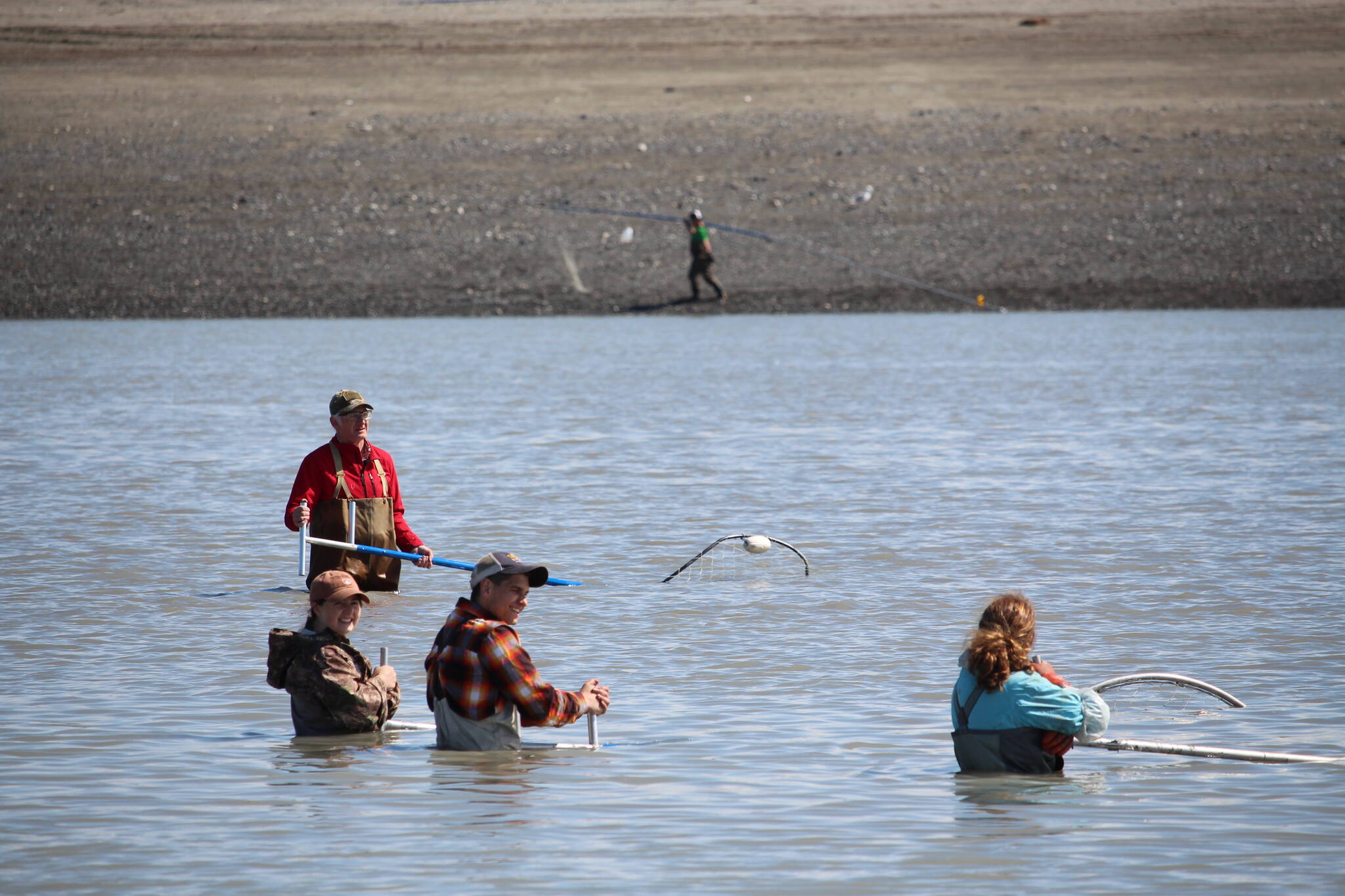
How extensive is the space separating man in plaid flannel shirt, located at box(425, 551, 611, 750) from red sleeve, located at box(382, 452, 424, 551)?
3.51 meters

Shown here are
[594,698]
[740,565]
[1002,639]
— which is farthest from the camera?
[740,565]

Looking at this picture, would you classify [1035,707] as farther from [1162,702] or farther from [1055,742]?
[1162,702]

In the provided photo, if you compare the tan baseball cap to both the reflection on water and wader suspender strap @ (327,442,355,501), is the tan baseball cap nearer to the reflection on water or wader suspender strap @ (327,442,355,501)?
the reflection on water

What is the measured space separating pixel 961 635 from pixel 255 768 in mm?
4362

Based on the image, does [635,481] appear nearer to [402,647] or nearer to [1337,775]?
[402,647]

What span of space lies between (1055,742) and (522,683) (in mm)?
2147

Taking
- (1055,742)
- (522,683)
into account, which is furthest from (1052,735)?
(522,683)

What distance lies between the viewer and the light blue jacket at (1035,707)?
24.9 ft

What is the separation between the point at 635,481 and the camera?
18203 mm

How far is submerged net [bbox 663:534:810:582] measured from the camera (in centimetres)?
1312

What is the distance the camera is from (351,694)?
8484 millimetres

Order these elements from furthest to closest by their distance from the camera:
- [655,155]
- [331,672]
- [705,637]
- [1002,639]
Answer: [655,155], [705,637], [331,672], [1002,639]

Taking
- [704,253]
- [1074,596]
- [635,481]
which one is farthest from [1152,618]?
[704,253]

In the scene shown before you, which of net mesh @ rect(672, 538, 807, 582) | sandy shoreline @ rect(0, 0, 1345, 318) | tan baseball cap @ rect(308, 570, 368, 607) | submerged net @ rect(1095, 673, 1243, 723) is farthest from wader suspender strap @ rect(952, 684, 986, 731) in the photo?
sandy shoreline @ rect(0, 0, 1345, 318)
